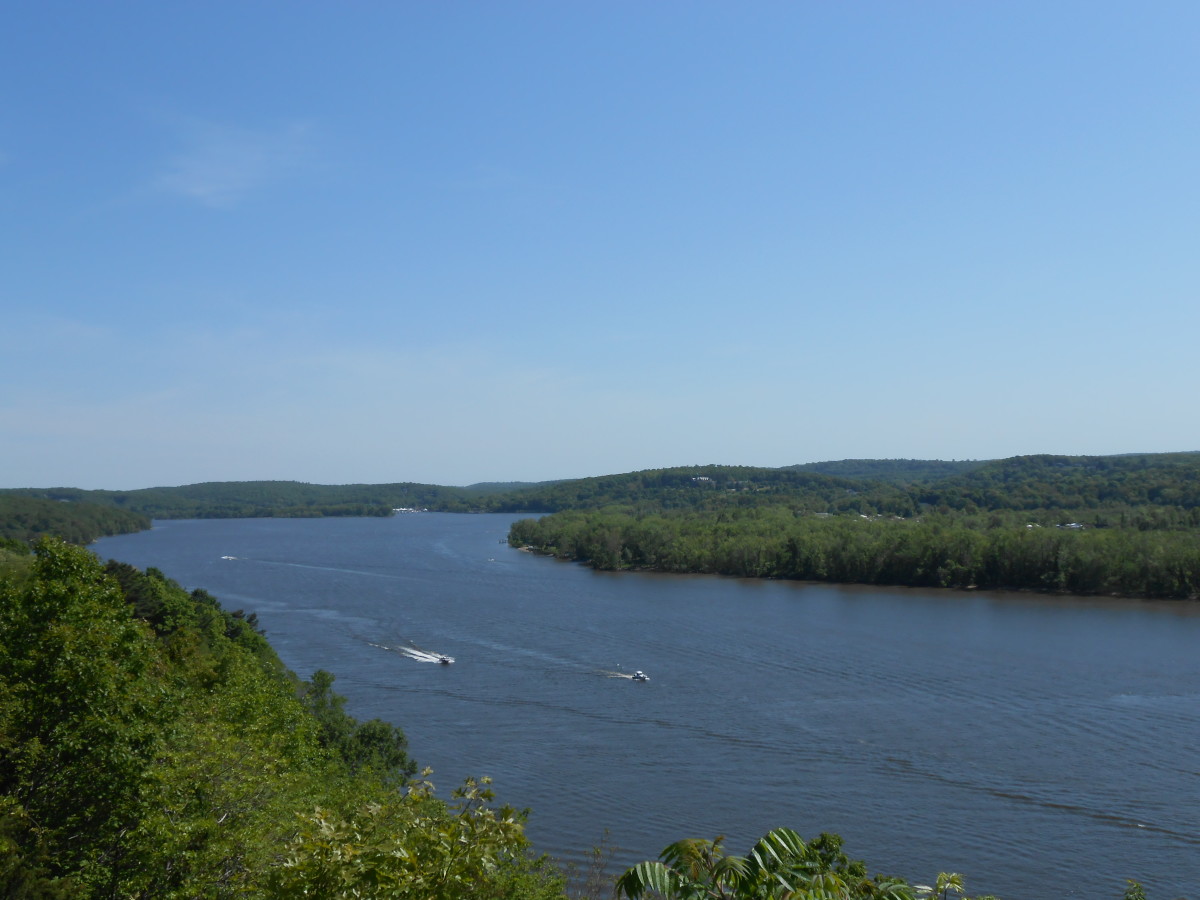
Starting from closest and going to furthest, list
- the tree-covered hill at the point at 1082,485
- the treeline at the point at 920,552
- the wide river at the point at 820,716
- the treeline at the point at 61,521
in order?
the wide river at the point at 820,716, the treeline at the point at 920,552, the tree-covered hill at the point at 1082,485, the treeline at the point at 61,521

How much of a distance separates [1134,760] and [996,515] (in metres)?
64.1

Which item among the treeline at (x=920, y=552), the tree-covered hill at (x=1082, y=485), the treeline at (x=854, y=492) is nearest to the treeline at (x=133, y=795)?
the treeline at (x=920, y=552)

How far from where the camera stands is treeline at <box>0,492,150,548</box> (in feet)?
323

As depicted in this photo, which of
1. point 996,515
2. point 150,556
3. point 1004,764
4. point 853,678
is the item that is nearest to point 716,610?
point 853,678

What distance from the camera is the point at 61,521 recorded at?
11169 cm

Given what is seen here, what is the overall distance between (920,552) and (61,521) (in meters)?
98.0

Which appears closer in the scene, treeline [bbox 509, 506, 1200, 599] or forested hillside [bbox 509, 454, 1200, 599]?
treeline [bbox 509, 506, 1200, 599]

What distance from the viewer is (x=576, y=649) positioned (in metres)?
42.0

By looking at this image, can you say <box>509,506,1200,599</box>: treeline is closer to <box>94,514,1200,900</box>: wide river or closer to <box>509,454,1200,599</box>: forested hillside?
<box>509,454,1200,599</box>: forested hillside

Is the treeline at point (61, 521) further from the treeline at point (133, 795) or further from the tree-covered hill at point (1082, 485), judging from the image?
the tree-covered hill at point (1082, 485)

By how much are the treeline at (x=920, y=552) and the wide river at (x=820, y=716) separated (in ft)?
13.7

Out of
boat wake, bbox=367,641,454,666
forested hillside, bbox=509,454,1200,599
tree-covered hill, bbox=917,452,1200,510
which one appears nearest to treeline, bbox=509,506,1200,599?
forested hillside, bbox=509,454,1200,599

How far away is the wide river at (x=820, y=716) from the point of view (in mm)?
21078

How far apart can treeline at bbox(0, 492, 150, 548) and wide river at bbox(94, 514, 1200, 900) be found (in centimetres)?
5443
